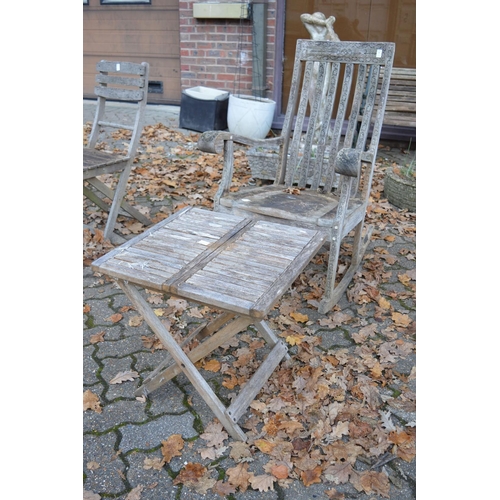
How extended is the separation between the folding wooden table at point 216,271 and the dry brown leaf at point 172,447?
0.18 meters

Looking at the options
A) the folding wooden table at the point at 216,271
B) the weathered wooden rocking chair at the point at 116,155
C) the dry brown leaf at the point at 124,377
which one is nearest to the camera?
the folding wooden table at the point at 216,271

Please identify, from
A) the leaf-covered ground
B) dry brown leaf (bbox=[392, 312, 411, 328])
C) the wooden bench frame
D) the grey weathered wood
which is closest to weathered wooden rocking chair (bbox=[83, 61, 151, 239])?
the leaf-covered ground

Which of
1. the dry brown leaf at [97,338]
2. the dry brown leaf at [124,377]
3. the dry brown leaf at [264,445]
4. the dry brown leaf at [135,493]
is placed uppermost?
the dry brown leaf at [97,338]

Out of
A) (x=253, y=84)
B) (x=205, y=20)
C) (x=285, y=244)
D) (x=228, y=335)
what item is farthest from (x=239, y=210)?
(x=205, y=20)

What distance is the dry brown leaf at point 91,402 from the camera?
6.81 feet

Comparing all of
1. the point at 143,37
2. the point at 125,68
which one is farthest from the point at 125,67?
the point at 143,37

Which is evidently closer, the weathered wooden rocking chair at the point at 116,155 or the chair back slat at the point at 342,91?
the chair back slat at the point at 342,91

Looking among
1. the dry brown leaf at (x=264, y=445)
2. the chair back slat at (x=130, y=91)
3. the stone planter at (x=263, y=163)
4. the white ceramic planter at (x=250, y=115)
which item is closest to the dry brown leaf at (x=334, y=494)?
the dry brown leaf at (x=264, y=445)

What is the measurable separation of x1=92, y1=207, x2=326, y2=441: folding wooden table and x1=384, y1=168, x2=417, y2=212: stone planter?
2.32 metres

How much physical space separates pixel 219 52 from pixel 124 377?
4.89 metres

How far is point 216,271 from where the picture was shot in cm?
179

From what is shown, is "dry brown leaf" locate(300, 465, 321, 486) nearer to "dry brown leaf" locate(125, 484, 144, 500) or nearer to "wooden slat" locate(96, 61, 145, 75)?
"dry brown leaf" locate(125, 484, 144, 500)

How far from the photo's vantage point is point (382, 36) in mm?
5570

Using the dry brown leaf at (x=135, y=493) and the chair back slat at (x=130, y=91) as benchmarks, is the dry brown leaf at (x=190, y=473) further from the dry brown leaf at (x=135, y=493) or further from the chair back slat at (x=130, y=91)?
the chair back slat at (x=130, y=91)
